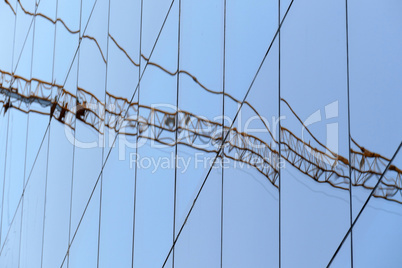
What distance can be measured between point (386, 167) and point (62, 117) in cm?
823

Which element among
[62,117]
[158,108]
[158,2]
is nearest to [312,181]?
[158,108]

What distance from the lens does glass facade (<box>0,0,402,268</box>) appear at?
7246mm

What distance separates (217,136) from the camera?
9.23 metres

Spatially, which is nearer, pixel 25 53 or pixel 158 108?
pixel 158 108

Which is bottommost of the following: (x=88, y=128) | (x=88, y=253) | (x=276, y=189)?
(x=88, y=253)

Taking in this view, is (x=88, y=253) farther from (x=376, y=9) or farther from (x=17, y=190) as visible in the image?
(x=376, y=9)

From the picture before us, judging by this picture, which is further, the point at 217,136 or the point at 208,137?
the point at 208,137

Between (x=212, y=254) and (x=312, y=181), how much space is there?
200 centimetres

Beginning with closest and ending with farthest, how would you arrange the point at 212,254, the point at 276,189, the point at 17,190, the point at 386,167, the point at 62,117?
the point at 386,167 → the point at 276,189 → the point at 212,254 → the point at 62,117 → the point at 17,190

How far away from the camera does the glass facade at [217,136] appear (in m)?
7.25

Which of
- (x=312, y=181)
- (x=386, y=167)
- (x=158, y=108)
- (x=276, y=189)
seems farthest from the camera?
(x=158, y=108)

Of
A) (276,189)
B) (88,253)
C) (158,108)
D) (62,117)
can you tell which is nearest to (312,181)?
(276,189)

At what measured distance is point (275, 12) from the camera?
8.53 meters

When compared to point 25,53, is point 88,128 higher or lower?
lower
